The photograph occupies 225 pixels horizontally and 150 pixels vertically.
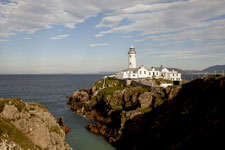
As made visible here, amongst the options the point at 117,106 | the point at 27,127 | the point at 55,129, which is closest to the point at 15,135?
the point at 27,127

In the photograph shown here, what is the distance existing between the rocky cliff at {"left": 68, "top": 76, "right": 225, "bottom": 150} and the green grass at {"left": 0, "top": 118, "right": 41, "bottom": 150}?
19.7m

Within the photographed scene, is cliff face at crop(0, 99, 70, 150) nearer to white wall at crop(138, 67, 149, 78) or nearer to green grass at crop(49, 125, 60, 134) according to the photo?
green grass at crop(49, 125, 60, 134)

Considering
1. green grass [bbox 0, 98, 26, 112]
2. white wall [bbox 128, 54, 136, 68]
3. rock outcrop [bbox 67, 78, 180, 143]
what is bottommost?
rock outcrop [bbox 67, 78, 180, 143]

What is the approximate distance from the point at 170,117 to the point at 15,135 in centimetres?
2594

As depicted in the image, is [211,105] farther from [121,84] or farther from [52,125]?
[121,84]

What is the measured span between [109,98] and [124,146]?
21140 millimetres

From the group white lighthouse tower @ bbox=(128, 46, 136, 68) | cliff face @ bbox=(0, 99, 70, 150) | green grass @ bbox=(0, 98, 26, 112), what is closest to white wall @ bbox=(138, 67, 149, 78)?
white lighthouse tower @ bbox=(128, 46, 136, 68)

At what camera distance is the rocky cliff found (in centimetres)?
2434

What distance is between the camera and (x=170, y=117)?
33812 mm

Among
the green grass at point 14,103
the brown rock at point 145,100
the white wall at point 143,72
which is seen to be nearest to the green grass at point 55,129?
the green grass at point 14,103

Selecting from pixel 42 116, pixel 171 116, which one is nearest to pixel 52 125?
pixel 42 116

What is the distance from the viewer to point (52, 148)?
2695cm

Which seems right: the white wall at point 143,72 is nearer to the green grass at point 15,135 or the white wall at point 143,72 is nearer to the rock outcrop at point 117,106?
the rock outcrop at point 117,106

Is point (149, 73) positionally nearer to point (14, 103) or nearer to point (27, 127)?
point (14, 103)
